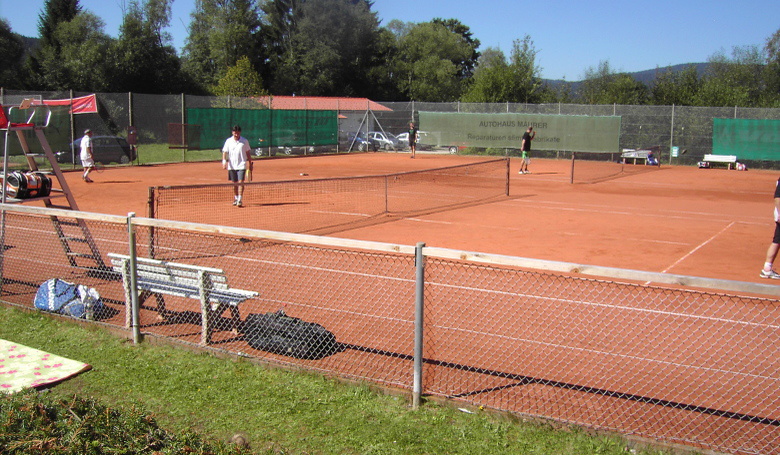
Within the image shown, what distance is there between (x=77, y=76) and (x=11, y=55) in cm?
678

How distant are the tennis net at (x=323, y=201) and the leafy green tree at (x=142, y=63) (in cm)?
3482

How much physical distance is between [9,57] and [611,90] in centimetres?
4568

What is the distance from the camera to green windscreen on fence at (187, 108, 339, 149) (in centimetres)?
3141

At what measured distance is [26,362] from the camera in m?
5.84

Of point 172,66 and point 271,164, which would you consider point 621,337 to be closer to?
point 271,164

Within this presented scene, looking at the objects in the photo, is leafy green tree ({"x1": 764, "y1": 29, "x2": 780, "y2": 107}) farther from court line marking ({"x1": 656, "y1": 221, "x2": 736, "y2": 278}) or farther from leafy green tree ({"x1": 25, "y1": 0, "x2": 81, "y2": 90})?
leafy green tree ({"x1": 25, "y1": 0, "x2": 81, "y2": 90})

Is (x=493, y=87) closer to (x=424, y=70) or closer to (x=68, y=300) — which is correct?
(x=424, y=70)

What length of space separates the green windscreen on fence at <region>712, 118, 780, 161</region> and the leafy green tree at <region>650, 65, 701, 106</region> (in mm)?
9004

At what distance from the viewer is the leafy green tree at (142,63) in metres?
49.2

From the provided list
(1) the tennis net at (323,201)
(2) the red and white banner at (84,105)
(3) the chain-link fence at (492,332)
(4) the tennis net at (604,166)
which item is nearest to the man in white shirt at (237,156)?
(1) the tennis net at (323,201)

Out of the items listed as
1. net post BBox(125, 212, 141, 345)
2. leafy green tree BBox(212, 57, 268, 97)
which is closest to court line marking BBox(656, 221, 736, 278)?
net post BBox(125, 212, 141, 345)

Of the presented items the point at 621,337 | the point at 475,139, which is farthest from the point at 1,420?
the point at 475,139

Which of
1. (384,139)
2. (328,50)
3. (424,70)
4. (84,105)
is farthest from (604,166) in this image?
(424,70)

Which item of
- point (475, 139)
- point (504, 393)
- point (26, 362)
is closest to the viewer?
point (504, 393)
